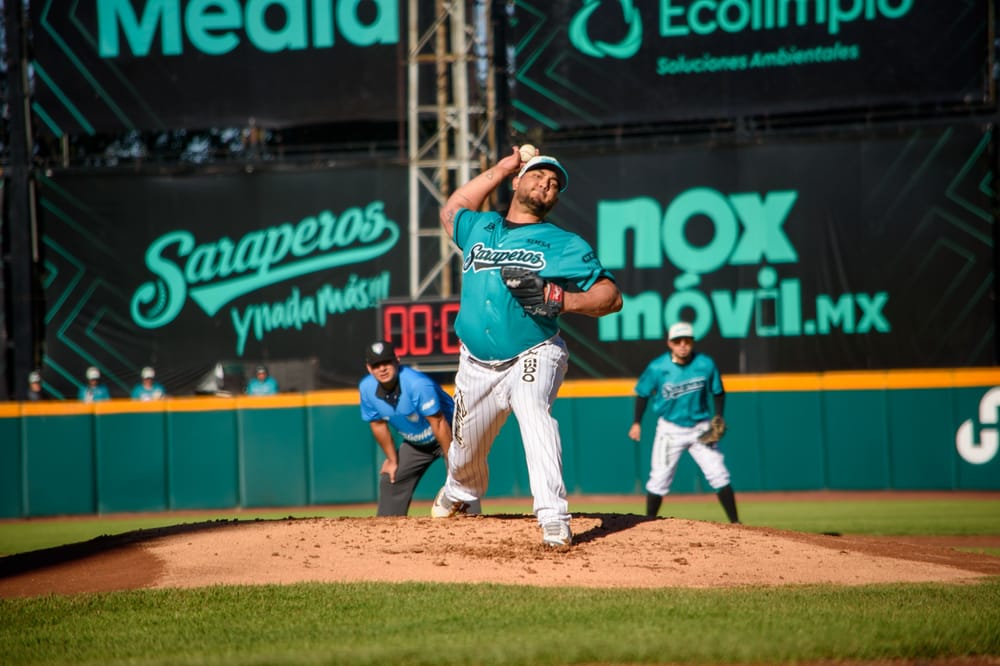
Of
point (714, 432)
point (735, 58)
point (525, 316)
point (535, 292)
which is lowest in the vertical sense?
point (714, 432)

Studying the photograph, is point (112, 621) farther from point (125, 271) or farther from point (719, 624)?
point (125, 271)

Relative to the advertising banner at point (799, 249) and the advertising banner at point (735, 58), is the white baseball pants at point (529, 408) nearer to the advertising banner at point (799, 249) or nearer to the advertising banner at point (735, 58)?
the advertising banner at point (799, 249)

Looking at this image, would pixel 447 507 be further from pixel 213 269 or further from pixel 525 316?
pixel 213 269

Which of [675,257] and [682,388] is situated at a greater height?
[675,257]

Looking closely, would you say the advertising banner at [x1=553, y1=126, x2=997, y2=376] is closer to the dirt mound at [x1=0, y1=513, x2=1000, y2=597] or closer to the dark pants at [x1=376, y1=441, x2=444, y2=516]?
the dark pants at [x1=376, y1=441, x2=444, y2=516]

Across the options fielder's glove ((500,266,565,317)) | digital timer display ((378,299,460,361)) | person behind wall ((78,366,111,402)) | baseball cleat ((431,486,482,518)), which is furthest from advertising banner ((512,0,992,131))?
fielder's glove ((500,266,565,317))

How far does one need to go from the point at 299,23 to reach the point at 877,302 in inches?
395

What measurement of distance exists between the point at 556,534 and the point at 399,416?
2.51 meters

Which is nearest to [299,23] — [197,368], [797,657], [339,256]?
[339,256]

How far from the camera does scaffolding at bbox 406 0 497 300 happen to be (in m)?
16.7

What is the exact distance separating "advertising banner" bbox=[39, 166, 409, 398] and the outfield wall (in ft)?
12.4

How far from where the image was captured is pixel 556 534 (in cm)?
573

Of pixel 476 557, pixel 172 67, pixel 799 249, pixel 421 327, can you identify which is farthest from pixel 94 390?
pixel 476 557

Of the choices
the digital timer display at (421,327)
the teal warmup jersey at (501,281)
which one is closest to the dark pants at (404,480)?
the teal warmup jersey at (501,281)
